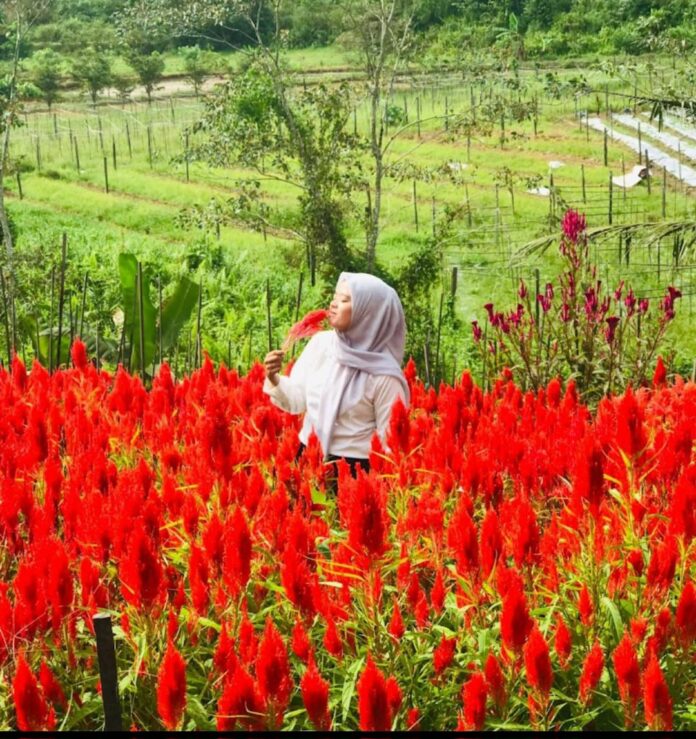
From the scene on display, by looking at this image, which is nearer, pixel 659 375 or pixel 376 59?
pixel 659 375

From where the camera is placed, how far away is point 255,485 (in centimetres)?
216

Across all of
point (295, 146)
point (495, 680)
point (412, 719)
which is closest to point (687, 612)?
point (495, 680)

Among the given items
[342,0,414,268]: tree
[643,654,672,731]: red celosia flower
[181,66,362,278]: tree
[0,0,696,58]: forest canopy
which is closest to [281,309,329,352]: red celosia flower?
[643,654,672,731]: red celosia flower

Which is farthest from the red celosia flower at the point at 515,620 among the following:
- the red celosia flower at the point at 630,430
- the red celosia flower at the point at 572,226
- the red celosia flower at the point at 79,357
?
the red celosia flower at the point at 572,226

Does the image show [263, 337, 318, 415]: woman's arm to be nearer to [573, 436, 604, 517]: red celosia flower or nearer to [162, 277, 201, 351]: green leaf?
[573, 436, 604, 517]: red celosia flower

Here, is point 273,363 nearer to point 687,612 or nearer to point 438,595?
point 438,595

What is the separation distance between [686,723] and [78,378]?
85.1 inches

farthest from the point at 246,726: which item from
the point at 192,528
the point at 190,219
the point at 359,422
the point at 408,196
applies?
the point at 408,196

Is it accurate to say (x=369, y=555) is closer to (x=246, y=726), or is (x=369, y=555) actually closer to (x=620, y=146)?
(x=246, y=726)

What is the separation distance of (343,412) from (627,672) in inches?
49.7

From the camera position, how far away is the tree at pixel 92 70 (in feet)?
72.6

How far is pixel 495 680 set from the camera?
5.39 feet

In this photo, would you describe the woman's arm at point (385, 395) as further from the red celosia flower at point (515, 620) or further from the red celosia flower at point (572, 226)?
the red celosia flower at point (572, 226)

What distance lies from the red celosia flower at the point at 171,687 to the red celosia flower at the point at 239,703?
0.20 feet
